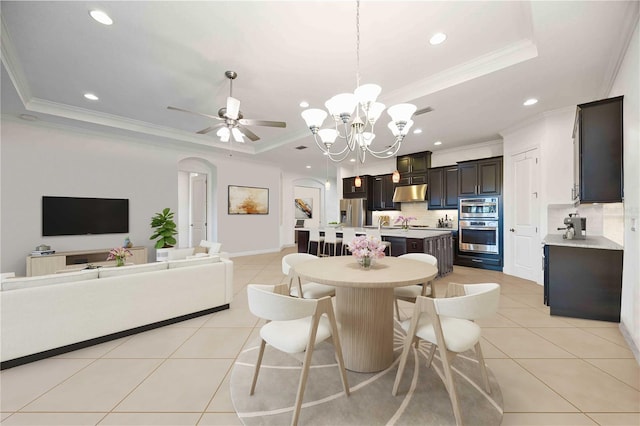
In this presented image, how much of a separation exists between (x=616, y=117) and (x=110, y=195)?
26.0 feet

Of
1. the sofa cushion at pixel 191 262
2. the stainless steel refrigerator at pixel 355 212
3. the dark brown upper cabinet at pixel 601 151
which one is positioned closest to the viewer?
the dark brown upper cabinet at pixel 601 151

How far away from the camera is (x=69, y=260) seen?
4.80 meters

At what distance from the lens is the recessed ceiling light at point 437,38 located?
2520 mm

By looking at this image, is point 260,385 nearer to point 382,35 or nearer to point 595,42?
point 382,35

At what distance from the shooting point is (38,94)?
3.87 metres

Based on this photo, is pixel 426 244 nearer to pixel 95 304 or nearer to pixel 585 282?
pixel 585 282

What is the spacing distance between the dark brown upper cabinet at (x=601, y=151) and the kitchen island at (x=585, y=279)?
0.56m

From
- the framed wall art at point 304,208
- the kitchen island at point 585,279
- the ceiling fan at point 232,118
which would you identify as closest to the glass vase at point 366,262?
the ceiling fan at point 232,118

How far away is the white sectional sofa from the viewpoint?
2100 millimetres

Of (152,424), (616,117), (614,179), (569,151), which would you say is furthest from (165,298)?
(569,151)

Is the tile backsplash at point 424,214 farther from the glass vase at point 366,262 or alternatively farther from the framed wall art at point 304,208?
the glass vase at point 366,262

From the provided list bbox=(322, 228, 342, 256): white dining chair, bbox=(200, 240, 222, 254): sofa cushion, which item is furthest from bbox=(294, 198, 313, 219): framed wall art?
bbox=(200, 240, 222, 254): sofa cushion

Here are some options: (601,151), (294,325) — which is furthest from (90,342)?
(601,151)

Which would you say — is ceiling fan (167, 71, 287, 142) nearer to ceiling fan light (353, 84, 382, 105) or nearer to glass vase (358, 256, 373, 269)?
ceiling fan light (353, 84, 382, 105)
